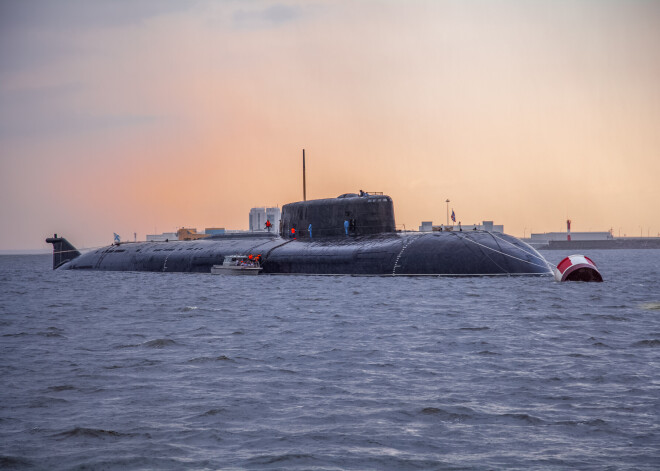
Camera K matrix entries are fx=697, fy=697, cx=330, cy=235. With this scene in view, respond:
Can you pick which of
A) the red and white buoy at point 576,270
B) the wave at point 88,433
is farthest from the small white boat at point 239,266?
the wave at point 88,433

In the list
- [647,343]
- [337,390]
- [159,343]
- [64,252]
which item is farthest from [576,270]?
[64,252]

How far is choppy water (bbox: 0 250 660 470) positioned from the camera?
8250 millimetres

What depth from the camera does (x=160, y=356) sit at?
1505 centimetres

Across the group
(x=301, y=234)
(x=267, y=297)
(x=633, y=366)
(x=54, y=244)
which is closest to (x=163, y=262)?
(x=301, y=234)

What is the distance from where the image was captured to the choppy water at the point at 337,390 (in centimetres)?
825

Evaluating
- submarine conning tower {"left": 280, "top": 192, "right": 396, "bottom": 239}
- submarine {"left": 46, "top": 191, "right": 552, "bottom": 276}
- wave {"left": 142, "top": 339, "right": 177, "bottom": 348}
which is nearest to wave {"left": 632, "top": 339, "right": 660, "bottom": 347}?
wave {"left": 142, "top": 339, "right": 177, "bottom": 348}

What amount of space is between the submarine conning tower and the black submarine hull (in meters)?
0.62

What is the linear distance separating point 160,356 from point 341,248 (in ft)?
86.8

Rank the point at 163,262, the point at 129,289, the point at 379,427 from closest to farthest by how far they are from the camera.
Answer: the point at 379,427 → the point at 129,289 → the point at 163,262

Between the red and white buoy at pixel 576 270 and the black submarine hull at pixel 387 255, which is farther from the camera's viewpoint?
the black submarine hull at pixel 387 255

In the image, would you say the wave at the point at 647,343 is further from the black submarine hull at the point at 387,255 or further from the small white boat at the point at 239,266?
the small white boat at the point at 239,266

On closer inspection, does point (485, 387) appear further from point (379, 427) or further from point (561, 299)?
point (561, 299)

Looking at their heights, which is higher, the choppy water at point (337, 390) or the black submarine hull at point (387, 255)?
the black submarine hull at point (387, 255)

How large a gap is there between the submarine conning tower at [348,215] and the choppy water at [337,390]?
1983cm
